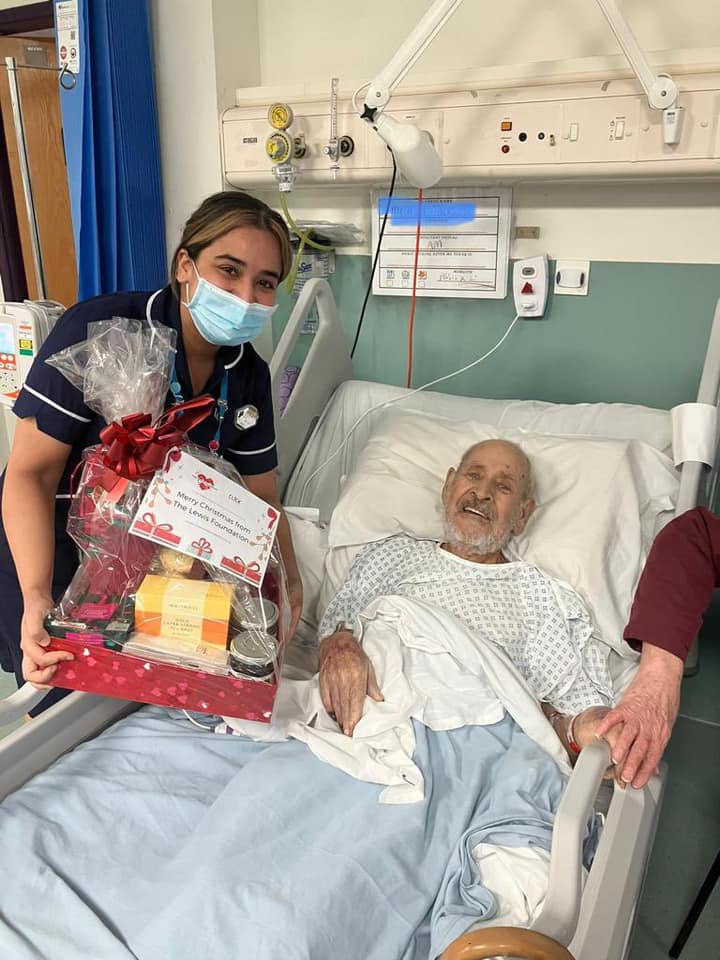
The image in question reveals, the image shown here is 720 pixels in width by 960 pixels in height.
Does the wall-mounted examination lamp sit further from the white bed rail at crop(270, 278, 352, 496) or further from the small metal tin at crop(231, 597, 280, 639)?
→ the small metal tin at crop(231, 597, 280, 639)

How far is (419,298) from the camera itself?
2.63 m

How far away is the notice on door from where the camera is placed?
7.86ft

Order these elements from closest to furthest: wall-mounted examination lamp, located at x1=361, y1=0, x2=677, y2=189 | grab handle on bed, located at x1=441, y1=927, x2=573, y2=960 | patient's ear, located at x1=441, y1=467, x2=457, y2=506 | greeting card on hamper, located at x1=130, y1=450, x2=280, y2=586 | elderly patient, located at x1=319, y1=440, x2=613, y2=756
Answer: grab handle on bed, located at x1=441, y1=927, x2=573, y2=960
greeting card on hamper, located at x1=130, y1=450, x2=280, y2=586
elderly patient, located at x1=319, y1=440, x2=613, y2=756
wall-mounted examination lamp, located at x1=361, y1=0, x2=677, y2=189
patient's ear, located at x1=441, y1=467, x2=457, y2=506

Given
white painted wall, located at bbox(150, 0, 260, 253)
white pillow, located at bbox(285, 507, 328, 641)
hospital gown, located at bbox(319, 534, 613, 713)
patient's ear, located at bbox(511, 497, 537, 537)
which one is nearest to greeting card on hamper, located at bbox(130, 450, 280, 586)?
hospital gown, located at bbox(319, 534, 613, 713)

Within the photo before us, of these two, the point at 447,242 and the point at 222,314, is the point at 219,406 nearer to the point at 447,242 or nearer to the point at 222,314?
the point at 222,314

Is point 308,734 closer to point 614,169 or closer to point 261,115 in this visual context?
point 614,169

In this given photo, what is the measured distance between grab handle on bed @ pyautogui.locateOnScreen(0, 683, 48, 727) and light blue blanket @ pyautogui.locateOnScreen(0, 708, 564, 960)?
128 millimetres

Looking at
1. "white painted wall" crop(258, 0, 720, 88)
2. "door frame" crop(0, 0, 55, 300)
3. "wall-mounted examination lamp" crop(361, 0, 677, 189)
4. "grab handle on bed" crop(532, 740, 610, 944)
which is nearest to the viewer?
"grab handle on bed" crop(532, 740, 610, 944)

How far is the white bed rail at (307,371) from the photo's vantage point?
230 centimetres

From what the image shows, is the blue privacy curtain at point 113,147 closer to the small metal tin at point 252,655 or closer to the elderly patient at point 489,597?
the elderly patient at point 489,597

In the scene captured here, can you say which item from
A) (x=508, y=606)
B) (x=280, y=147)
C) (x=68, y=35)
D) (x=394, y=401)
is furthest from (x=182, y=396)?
(x=68, y=35)

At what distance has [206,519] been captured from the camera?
1.28 meters

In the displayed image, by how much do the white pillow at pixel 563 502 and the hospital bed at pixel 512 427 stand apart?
93 mm

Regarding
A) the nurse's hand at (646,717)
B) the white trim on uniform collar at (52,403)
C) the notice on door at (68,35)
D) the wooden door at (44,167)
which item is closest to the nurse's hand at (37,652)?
the white trim on uniform collar at (52,403)
